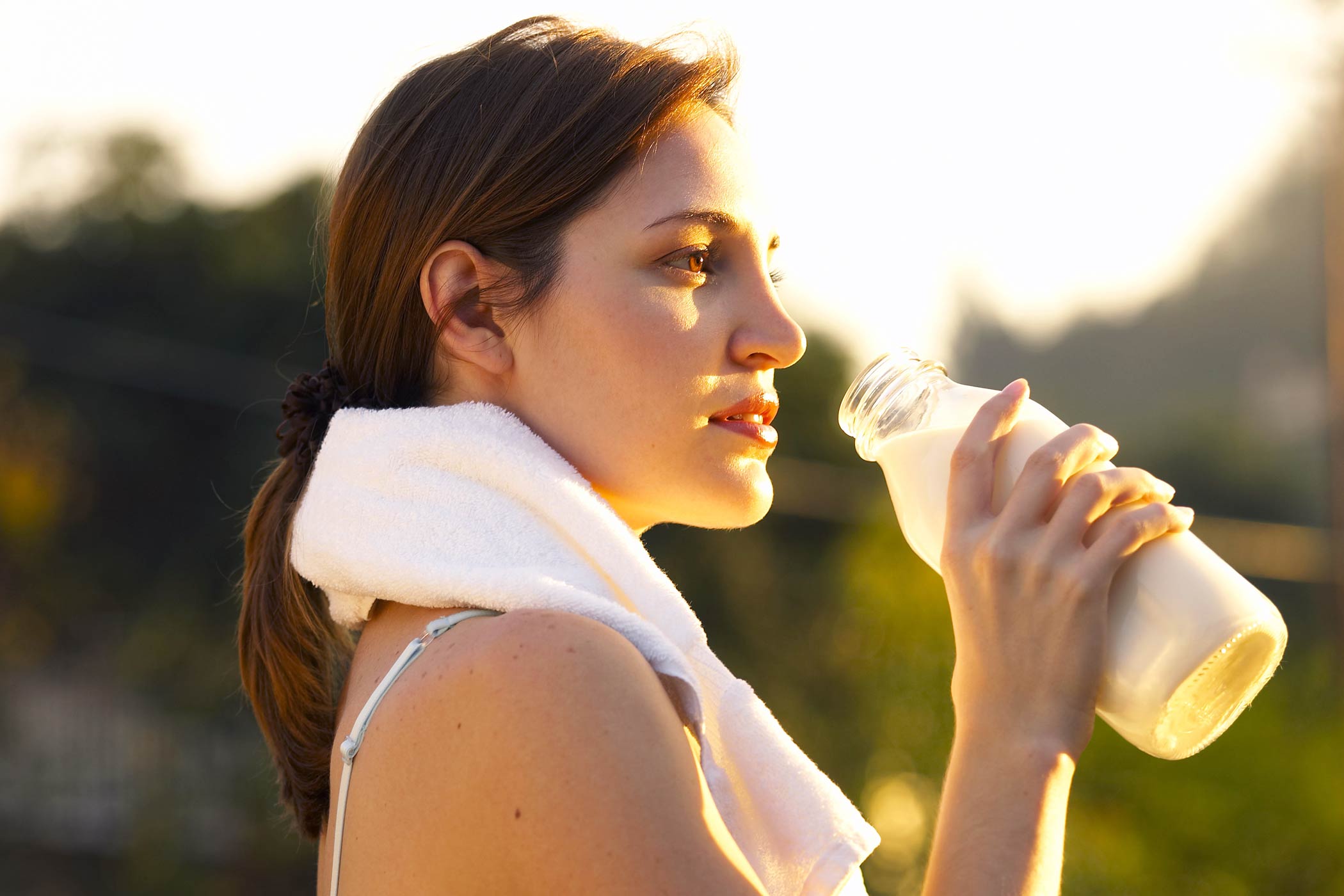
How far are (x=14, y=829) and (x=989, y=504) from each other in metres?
12.4

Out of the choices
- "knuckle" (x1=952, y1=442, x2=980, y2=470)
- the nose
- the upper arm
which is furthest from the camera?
the nose

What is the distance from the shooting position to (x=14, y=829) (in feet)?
39.1

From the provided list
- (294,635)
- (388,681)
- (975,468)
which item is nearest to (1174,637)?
(975,468)

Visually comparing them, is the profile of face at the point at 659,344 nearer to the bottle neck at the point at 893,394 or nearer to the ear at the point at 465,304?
the ear at the point at 465,304

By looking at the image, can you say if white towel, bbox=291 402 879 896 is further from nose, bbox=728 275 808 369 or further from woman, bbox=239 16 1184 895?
nose, bbox=728 275 808 369

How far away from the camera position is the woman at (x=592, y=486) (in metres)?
1.16

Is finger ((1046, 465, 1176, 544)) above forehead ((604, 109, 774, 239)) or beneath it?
beneath

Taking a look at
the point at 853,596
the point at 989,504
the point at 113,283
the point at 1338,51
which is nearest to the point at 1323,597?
the point at 1338,51

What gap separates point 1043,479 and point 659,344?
415 mm

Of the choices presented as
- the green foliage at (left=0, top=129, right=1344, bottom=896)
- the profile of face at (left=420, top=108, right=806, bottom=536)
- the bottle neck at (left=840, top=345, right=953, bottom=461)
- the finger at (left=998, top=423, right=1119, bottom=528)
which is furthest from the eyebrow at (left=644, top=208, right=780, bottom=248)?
the green foliage at (left=0, top=129, right=1344, bottom=896)

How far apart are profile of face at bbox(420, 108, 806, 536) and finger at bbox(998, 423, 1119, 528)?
269 millimetres

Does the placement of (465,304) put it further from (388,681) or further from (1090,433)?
(1090,433)

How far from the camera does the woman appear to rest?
1.16 metres

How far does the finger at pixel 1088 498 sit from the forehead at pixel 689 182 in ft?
1.50
